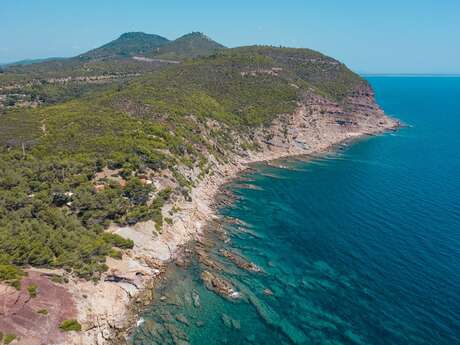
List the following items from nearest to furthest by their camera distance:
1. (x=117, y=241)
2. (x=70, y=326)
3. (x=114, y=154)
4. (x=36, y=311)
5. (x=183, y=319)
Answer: (x=36, y=311) → (x=70, y=326) → (x=183, y=319) → (x=117, y=241) → (x=114, y=154)

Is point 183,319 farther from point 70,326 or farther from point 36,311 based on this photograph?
point 36,311

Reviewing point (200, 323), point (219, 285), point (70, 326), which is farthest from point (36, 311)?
point (219, 285)

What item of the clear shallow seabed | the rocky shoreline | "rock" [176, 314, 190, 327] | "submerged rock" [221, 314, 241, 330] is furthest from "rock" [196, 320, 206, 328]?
the rocky shoreline

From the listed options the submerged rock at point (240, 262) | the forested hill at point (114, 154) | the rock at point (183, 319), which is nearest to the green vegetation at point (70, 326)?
the forested hill at point (114, 154)

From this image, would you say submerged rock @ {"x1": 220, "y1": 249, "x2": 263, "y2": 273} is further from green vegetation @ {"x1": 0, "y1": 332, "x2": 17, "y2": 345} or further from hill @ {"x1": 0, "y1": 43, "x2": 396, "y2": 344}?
green vegetation @ {"x1": 0, "y1": 332, "x2": 17, "y2": 345}

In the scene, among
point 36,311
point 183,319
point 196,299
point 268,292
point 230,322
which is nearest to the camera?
point 36,311

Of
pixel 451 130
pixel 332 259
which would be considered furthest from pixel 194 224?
pixel 451 130
